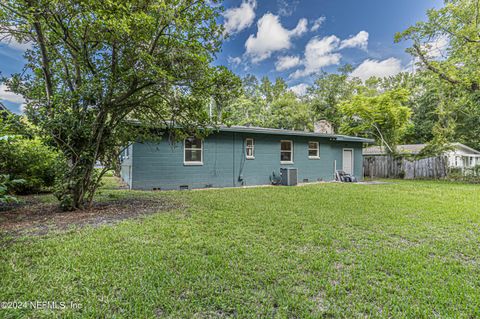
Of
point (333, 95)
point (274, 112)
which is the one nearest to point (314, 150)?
point (274, 112)

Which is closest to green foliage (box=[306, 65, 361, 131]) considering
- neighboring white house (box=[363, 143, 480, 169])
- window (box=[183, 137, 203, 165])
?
neighboring white house (box=[363, 143, 480, 169])

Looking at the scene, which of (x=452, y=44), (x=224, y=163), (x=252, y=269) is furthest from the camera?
(x=452, y=44)

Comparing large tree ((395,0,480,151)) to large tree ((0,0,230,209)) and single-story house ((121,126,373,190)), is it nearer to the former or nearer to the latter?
single-story house ((121,126,373,190))

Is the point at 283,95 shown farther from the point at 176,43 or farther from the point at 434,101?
the point at 176,43

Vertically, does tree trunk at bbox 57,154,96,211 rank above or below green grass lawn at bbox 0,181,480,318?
above

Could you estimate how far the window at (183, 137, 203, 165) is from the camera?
952 cm

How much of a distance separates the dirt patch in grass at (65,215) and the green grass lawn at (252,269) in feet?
1.70

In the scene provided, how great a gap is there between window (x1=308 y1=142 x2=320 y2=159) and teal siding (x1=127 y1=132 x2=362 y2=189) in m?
0.22

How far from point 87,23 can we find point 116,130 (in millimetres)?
2297

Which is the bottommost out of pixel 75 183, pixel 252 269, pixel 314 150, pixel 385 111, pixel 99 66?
pixel 252 269

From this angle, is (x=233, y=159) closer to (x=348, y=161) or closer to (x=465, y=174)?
(x=348, y=161)

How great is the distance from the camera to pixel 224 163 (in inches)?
400

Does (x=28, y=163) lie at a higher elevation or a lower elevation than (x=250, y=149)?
lower

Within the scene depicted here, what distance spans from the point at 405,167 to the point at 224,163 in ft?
37.8
